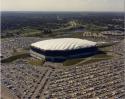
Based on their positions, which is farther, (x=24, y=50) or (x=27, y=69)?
(x=24, y=50)

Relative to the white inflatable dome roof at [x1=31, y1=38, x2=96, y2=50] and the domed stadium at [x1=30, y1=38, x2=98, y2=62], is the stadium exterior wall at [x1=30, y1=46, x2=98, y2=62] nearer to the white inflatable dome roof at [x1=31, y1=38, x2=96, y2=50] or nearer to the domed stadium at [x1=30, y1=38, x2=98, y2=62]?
the domed stadium at [x1=30, y1=38, x2=98, y2=62]

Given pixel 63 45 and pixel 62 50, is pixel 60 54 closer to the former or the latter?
pixel 62 50

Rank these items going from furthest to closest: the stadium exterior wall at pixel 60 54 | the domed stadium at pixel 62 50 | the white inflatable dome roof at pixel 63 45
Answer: the white inflatable dome roof at pixel 63 45
the domed stadium at pixel 62 50
the stadium exterior wall at pixel 60 54

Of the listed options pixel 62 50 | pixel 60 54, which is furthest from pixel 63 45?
pixel 60 54

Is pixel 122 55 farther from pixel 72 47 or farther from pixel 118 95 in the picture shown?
pixel 118 95

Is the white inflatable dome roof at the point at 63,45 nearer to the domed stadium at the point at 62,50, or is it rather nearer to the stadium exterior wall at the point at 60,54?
the domed stadium at the point at 62,50

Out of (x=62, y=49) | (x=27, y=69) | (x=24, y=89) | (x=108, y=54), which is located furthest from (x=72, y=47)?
(x=24, y=89)

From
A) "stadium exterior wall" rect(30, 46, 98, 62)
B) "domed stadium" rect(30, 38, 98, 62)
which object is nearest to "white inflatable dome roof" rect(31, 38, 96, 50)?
"domed stadium" rect(30, 38, 98, 62)

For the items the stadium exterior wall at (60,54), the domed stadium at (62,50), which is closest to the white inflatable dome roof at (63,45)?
the domed stadium at (62,50)
